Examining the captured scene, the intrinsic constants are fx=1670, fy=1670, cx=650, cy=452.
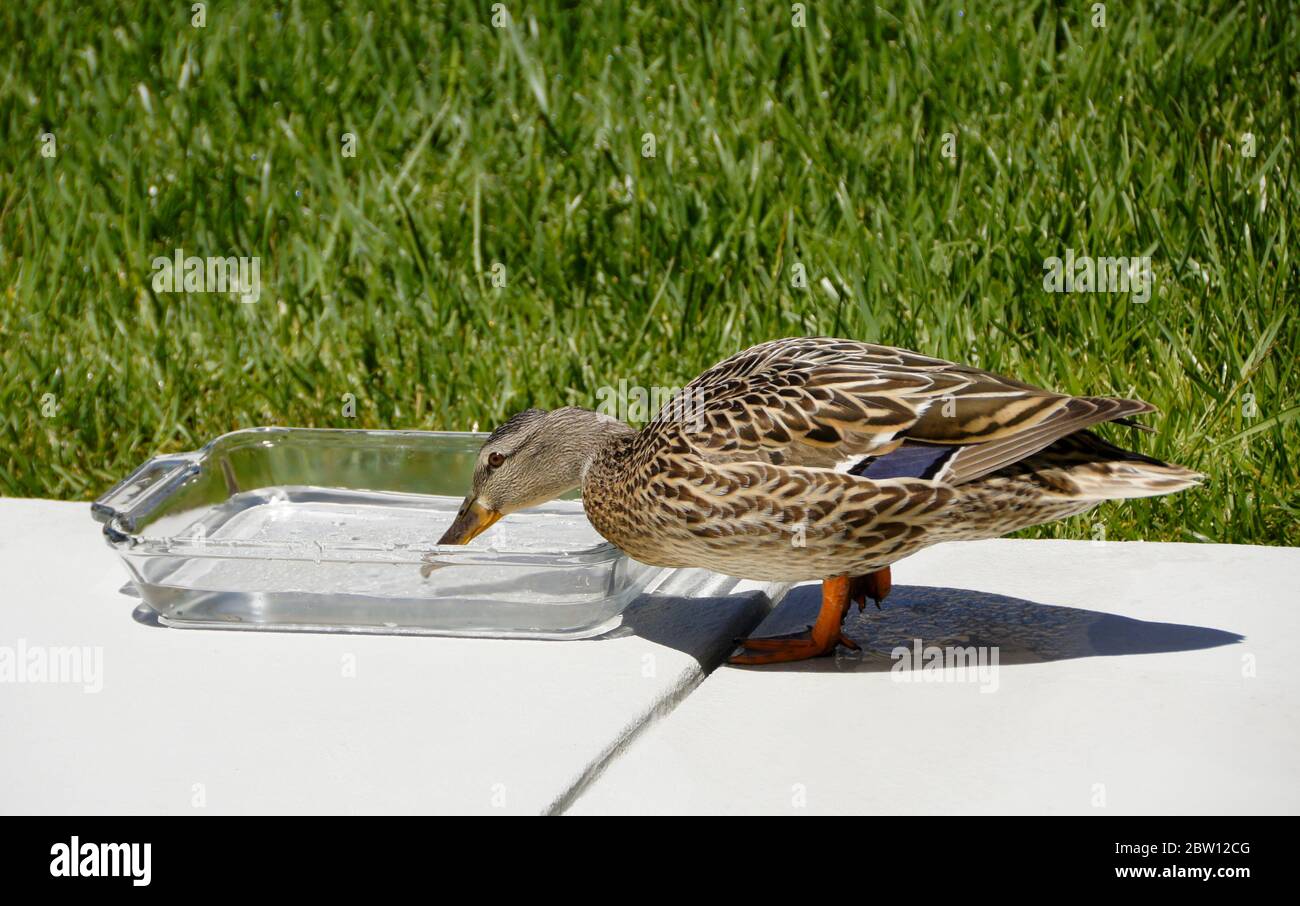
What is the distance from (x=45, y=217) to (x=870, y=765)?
16.4ft

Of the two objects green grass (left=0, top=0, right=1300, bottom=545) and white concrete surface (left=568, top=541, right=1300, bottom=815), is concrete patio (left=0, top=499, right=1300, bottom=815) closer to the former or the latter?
white concrete surface (left=568, top=541, right=1300, bottom=815)

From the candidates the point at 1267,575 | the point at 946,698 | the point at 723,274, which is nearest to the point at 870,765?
the point at 946,698

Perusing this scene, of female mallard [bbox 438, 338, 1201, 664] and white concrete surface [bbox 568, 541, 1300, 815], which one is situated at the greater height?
female mallard [bbox 438, 338, 1201, 664]

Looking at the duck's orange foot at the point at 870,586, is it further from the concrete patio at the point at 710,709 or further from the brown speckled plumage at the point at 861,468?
the brown speckled plumage at the point at 861,468

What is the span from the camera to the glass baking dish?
4.09m

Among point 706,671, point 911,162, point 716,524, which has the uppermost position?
point 911,162

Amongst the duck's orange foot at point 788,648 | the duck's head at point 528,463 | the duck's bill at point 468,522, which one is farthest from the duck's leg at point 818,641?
the duck's bill at point 468,522

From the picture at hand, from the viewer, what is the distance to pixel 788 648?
396 centimetres

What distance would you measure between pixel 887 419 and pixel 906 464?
12 cm

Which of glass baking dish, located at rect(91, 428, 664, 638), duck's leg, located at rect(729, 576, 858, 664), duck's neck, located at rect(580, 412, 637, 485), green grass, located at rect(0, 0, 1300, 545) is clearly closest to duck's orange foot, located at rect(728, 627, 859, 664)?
duck's leg, located at rect(729, 576, 858, 664)

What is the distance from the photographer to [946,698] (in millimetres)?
3695

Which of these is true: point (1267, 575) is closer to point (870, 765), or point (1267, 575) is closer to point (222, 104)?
point (870, 765)

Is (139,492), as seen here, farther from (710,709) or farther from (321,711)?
(710,709)

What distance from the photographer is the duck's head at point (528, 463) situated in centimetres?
429
